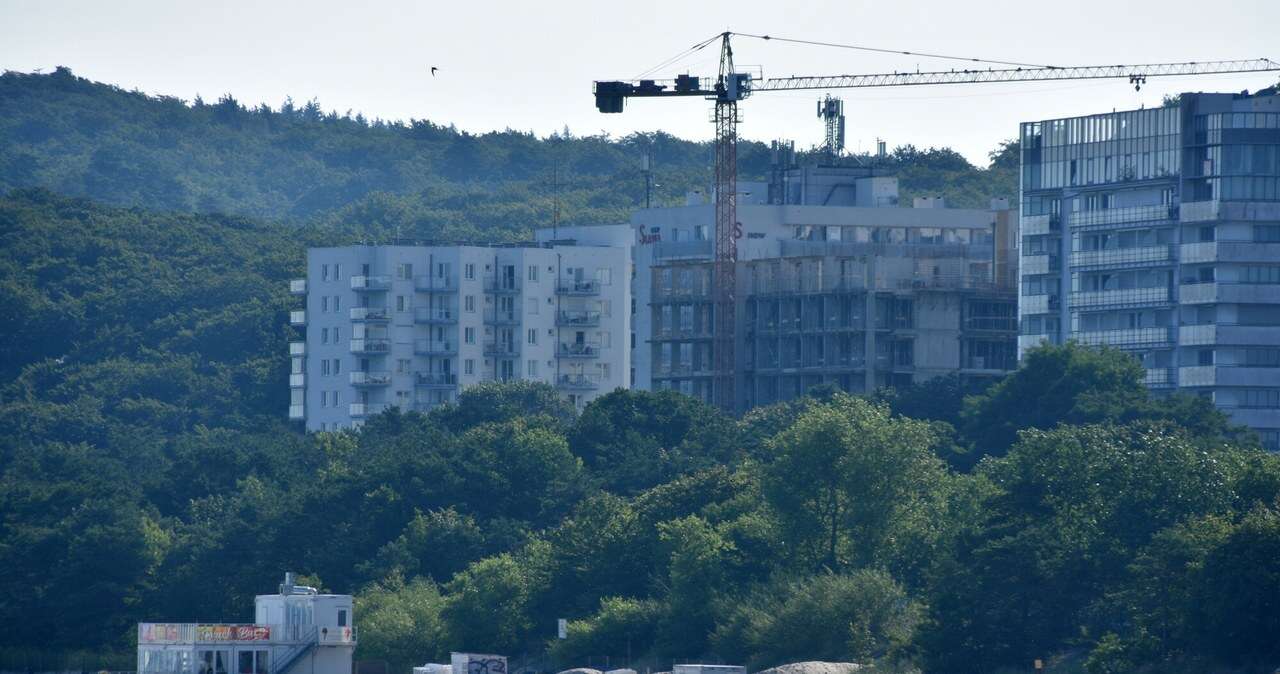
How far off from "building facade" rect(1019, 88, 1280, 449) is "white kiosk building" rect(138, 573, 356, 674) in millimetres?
65019

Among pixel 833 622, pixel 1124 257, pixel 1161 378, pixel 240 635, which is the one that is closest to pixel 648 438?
pixel 1161 378

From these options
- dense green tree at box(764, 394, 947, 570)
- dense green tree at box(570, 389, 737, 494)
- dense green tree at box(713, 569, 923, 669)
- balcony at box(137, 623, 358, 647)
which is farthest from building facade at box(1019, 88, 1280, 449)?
balcony at box(137, 623, 358, 647)

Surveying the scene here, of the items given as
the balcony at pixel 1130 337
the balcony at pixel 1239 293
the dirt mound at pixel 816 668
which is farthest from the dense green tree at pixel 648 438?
the dirt mound at pixel 816 668

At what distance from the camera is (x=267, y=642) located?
120 metres

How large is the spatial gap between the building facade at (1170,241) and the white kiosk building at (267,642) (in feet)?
213

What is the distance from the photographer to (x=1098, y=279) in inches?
7087

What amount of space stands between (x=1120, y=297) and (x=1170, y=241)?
5.69m

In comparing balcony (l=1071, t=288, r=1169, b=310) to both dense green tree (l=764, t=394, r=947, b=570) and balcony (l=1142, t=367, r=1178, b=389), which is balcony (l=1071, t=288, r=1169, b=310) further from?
dense green tree (l=764, t=394, r=947, b=570)

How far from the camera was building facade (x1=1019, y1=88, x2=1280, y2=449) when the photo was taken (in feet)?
557

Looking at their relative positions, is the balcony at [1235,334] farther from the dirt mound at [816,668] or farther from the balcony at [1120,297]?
the dirt mound at [816,668]

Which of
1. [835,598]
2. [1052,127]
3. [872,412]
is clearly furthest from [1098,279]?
[835,598]

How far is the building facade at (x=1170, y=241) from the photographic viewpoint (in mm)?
169875

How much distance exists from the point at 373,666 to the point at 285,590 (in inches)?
357

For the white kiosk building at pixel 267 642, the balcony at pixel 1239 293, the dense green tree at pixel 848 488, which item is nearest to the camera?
the white kiosk building at pixel 267 642
